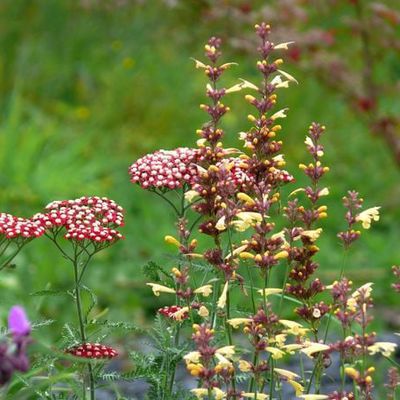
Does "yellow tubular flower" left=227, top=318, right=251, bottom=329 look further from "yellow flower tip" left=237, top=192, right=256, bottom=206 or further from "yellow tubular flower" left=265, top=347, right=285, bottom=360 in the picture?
"yellow flower tip" left=237, top=192, right=256, bottom=206

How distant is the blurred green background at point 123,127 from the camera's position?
551cm

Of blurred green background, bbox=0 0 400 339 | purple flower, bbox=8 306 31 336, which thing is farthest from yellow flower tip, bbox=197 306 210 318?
blurred green background, bbox=0 0 400 339

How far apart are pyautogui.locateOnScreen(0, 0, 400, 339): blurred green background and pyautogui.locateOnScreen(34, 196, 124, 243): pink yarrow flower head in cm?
260

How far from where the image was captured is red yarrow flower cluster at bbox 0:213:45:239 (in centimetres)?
205

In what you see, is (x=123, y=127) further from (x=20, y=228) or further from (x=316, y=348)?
(x=316, y=348)

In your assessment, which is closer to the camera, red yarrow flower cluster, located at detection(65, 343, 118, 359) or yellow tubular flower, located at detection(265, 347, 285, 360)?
yellow tubular flower, located at detection(265, 347, 285, 360)

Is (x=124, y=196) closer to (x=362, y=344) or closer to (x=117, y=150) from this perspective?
(x=117, y=150)

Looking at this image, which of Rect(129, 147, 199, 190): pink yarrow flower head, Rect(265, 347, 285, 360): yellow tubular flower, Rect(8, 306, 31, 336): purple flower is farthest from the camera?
Rect(129, 147, 199, 190): pink yarrow flower head

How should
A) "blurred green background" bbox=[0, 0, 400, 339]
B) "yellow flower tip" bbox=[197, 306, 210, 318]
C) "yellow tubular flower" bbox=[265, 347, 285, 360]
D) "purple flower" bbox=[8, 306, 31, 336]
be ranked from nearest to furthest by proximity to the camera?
"purple flower" bbox=[8, 306, 31, 336], "yellow tubular flower" bbox=[265, 347, 285, 360], "yellow flower tip" bbox=[197, 306, 210, 318], "blurred green background" bbox=[0, 0, 400, 339]

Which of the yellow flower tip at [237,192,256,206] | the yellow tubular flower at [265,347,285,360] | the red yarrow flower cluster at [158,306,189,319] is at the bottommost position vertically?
the yellow tubular flower at [265,347,285,360]

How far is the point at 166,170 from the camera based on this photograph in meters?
2.14

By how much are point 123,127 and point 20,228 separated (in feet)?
15.6

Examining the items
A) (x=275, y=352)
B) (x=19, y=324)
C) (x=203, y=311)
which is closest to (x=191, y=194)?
(x=203, y=311)

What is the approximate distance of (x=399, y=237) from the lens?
598 centimetres
